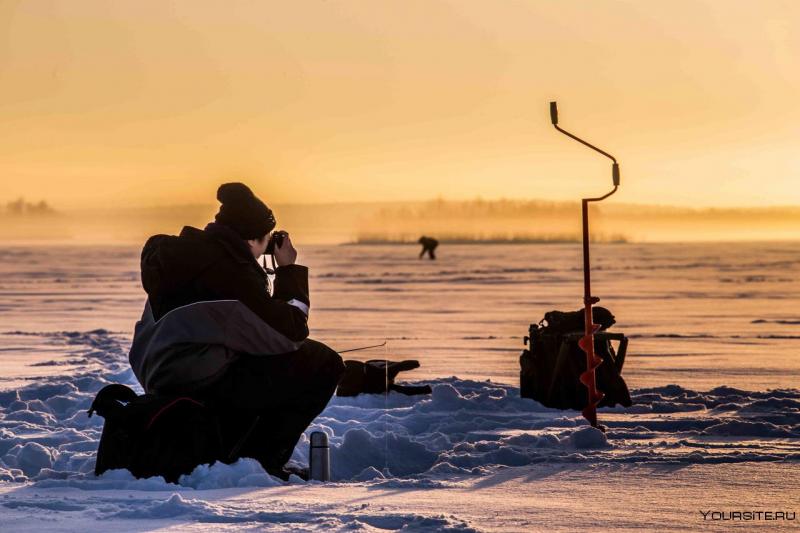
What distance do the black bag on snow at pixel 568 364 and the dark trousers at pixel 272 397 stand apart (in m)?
3.29

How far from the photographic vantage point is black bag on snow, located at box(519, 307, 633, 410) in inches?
395

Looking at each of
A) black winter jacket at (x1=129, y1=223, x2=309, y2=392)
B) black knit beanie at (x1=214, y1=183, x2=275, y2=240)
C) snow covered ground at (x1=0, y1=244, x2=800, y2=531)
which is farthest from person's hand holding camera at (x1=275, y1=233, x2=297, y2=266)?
snow covered ground at (x1=0, y1=244, x2=800, y2=531)

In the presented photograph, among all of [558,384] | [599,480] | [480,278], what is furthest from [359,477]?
[480,278]

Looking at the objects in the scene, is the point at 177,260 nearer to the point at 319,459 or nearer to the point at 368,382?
the point at 319,459

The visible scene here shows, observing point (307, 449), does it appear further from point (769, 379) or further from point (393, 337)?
point (393, 337)

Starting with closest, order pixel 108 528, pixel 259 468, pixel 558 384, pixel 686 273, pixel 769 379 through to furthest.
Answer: pixel 108 528
pixel 259 468
pixel 558 384
pixel 769 379
pixel 686 273

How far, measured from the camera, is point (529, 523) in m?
5.82

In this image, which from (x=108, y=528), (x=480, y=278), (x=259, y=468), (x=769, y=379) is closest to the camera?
(x=108, y=528)

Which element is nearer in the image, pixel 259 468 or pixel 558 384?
pixel 259 468

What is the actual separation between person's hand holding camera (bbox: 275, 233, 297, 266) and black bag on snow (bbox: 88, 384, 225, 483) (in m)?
0.85

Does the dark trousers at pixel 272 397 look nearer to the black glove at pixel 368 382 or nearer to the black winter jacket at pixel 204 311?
the black winter jacket at pixel 204 311

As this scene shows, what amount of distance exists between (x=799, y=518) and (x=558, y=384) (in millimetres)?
4212

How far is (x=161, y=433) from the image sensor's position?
6734 mm

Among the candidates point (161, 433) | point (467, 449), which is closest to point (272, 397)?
point (161, 433)
